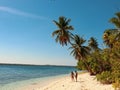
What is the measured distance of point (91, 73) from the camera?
37031 mm

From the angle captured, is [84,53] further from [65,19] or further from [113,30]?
[113,30]

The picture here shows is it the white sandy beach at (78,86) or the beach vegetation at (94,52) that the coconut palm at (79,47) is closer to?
the beach vegetation at (94,52)

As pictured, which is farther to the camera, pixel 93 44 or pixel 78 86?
pixel 93 44

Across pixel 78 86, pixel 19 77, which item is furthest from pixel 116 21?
pixel 19 77

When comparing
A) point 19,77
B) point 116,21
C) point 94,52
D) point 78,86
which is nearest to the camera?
point 78,86

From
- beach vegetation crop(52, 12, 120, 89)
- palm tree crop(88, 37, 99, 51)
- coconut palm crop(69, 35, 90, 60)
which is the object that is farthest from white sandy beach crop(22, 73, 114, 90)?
palm tree crop(88, 37, 99, 51)

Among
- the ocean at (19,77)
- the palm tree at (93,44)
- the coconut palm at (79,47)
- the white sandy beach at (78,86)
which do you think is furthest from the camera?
the palm tree at (93,44)

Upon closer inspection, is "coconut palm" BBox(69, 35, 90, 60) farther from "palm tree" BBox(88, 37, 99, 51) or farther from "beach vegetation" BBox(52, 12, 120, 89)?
"palm tree" BBox(88, 37, 99, 51)

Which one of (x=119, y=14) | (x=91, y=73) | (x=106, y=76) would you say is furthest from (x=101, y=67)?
(x=106, y=76)

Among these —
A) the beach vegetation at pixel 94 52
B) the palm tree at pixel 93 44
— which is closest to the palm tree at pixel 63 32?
the beach vegetation at pixel 94 52

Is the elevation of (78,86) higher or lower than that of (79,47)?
lower

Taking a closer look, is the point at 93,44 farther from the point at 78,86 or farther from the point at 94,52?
the point at 78,86

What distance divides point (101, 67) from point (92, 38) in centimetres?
2443

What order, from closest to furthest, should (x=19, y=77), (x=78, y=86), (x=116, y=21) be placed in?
1. (x=78, y=86)
2. (x=116, y=21)
3. (x=19, y=77)
